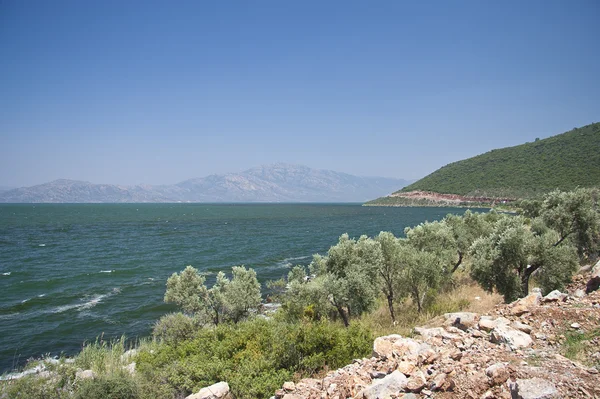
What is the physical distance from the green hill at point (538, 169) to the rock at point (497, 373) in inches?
5283

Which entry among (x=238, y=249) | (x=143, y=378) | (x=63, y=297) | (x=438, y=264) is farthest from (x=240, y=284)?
(x=238, y=249)

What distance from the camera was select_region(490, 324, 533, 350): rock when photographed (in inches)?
382

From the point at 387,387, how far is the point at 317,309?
12306 millimetres

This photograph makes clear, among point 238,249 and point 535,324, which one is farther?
point 238,249

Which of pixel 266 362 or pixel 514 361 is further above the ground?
pixel 514 361

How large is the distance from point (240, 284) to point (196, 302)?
129 inches

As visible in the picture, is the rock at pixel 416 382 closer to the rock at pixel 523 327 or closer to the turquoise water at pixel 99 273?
the rock at pixel 523 327

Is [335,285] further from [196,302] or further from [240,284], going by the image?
[196,302]

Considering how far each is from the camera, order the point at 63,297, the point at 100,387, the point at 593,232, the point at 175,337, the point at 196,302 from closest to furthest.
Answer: the point at 100,387
the point at 175,337
the point at 196,302
the point at 593,232
the point at 63,297

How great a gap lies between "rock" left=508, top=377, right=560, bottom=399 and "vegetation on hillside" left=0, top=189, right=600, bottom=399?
7.40m

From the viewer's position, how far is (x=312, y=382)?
11.0m

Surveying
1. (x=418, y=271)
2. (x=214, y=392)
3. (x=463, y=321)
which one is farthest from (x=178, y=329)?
(x=418, y=271)

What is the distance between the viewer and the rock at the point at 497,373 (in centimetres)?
752

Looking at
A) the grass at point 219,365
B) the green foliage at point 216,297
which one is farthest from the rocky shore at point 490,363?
the green foliage at point 216,297
